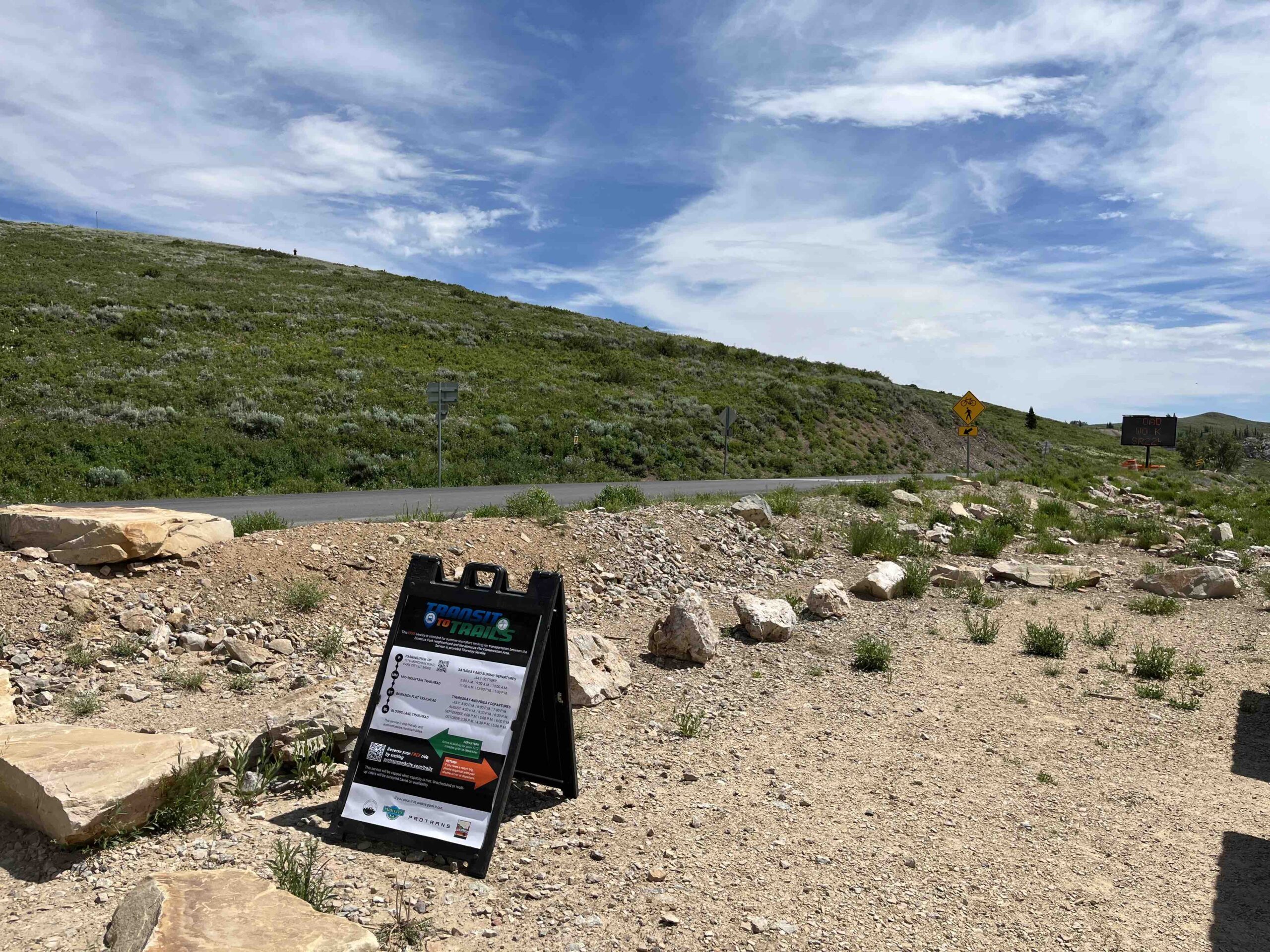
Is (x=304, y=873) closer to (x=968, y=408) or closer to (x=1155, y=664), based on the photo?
(x=1155, y=664)

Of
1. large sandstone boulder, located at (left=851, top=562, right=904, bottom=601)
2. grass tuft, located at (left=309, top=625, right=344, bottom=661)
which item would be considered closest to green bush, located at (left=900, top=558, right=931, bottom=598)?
large sandstone boulder, located at (left=851, top=562, right=904, bottom=601)

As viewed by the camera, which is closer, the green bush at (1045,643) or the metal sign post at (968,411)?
the green bush at (1045,643)

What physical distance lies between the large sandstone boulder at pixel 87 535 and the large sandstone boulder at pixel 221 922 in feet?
17.4

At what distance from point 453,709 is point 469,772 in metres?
0.32

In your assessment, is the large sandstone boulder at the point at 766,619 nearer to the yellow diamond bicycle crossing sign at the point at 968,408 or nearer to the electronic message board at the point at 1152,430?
the yellow diamond bicycle crossing sign at the point at 968,408

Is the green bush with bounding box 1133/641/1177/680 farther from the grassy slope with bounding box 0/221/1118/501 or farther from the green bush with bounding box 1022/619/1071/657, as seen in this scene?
the grassy slope with bounding box 0/221/1118/501

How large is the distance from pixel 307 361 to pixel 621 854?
31485mm

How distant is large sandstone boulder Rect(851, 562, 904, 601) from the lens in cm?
1068

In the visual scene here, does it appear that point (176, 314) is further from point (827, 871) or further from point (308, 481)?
point (827, 871)

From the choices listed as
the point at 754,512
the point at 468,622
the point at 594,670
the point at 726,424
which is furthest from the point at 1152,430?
the point at 468,622

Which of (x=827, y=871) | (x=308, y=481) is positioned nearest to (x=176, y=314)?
(x=308, y=481)

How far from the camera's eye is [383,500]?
660 inches

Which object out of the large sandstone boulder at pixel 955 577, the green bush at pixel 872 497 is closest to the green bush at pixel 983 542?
the large sandstone boulder at pixel 955 577

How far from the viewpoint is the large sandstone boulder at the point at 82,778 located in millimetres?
3570
